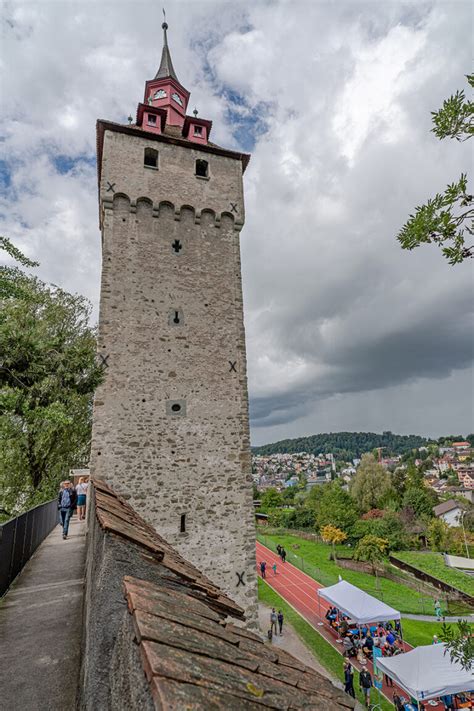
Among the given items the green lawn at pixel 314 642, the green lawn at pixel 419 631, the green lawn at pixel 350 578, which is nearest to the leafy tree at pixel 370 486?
the green lawn at pixel 350 578

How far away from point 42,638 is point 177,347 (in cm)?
811

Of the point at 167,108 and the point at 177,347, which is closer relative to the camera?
the point at 177,347

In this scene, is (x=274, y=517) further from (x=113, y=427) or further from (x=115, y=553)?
(x=115, y=553)

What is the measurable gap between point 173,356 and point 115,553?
9.09 m

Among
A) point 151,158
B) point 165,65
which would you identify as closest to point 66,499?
point 151,158

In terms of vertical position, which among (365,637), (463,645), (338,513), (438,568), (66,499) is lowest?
(438,568)

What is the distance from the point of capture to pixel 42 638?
155 inches

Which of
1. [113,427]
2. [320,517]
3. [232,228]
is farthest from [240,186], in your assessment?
[320,517]

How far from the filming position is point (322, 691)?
1735mm

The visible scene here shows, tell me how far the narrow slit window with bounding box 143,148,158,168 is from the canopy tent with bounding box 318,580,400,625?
19.2m

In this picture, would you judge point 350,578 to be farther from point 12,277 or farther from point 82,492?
point 12,277

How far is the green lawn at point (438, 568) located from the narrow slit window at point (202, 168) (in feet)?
106

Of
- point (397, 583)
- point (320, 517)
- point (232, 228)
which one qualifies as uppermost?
point (232, 228)

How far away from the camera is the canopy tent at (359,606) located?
15.4 meters
